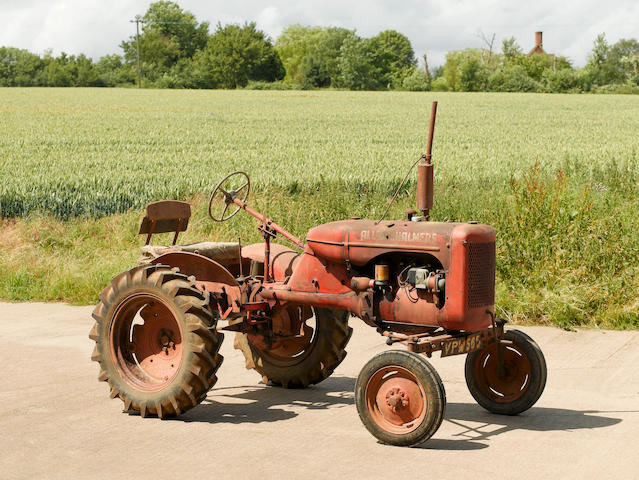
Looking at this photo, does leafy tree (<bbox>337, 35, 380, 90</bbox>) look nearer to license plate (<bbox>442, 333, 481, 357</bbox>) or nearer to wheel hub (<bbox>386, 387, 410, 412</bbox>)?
license plate (<bbox>442, 333, 481, 357</bbox>)

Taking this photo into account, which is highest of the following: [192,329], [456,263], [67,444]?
[456,263]

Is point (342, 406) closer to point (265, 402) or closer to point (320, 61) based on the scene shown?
point (265, 402)

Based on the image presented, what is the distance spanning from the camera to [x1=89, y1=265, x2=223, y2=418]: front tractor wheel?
21.0ft

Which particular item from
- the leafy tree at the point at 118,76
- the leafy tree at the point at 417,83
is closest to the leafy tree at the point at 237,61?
the leafy tree at the point at 118,76

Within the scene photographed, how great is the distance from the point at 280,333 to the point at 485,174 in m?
12.4

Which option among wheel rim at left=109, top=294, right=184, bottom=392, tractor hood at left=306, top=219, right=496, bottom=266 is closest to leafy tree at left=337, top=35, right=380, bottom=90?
wheel rim at left=109, top=294, right=184, bottom=392

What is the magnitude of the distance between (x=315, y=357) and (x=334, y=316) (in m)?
0.36

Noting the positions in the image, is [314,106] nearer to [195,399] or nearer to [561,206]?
[561,206]

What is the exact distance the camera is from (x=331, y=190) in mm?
13430

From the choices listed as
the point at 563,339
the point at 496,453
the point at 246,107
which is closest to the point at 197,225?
the point at 563,339

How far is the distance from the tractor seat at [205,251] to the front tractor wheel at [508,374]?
79.5 inches

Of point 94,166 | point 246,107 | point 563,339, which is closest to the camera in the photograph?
point 563,339

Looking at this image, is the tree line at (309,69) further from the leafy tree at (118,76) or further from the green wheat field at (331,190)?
the green wheat field at (331,190)

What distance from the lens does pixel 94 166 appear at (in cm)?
2069
